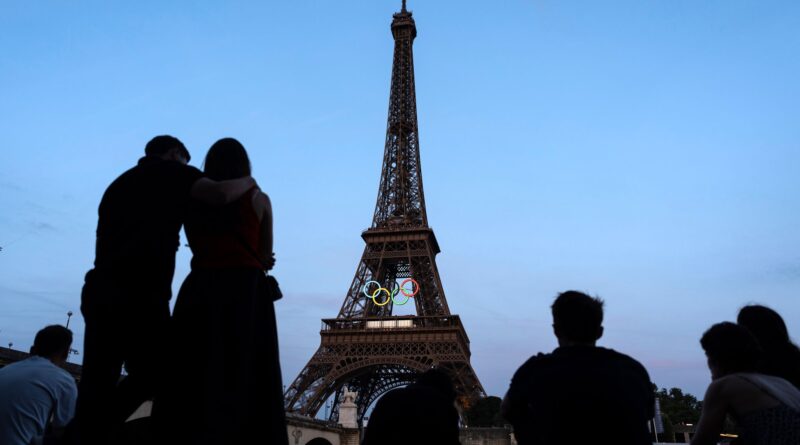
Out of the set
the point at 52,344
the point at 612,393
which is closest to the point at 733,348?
the point at 612,393

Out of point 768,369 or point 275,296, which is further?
point 768,369

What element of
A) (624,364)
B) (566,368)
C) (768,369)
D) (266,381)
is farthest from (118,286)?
(768,369)

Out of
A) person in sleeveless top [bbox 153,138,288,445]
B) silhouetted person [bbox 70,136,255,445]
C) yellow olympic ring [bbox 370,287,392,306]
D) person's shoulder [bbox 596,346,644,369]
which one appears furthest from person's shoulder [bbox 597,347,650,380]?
yellow olympic ring [bbox 370,287,392,306]

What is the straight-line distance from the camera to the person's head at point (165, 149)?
4023mm

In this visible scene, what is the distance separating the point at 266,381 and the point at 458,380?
39082 mm

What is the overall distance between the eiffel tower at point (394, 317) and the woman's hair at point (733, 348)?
37.0 m

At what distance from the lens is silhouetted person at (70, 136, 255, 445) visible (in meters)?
3.30

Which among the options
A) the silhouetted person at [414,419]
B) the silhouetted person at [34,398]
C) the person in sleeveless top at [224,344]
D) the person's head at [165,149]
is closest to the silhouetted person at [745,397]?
the silhouetted person at [414,419]

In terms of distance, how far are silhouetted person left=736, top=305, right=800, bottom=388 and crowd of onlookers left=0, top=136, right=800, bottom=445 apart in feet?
0.19

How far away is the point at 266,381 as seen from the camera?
3285 mm

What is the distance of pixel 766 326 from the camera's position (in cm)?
446

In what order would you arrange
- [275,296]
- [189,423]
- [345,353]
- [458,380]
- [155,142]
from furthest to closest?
1. [345,353]
2. [458,380]
3. [155,142]
4. [275,296]
5. [189,423]

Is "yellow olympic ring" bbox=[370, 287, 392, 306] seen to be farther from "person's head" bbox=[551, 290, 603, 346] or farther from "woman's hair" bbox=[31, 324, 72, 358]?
"person's head" bbox=[551, 290, 603, 346]

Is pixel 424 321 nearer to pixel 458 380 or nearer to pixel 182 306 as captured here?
pixel 458 380
